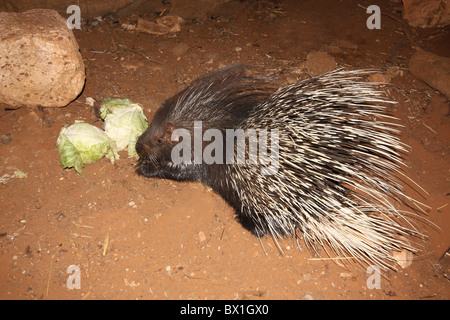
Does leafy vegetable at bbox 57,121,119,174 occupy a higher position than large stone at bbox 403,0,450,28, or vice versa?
large stone at bbox 403,0,450,28

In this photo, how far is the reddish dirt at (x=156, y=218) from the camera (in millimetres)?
2254

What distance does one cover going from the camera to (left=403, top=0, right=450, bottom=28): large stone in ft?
14.1

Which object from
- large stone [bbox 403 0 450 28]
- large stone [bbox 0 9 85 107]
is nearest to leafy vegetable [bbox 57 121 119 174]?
large stone [bbox 0 9 85 107]

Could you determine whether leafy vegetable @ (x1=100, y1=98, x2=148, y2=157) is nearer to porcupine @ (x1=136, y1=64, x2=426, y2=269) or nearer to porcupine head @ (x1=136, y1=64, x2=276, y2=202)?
porcupine head @ (x1=136, y1=64, x2=276, y2=202)

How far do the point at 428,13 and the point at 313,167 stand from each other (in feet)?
11.8

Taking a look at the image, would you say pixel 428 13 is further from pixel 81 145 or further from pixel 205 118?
pixel 81 145

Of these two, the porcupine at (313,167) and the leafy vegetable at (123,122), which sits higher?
the porcupine at (313,167)

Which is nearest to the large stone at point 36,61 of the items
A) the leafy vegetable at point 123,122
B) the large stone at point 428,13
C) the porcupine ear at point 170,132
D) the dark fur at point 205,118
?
the leafy vegetable at point 123,122

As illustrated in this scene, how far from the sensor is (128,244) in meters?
2.42

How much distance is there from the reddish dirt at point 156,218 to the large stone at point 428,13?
3.15 feet

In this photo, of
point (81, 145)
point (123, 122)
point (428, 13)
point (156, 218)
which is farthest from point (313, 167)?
point (428, 13)

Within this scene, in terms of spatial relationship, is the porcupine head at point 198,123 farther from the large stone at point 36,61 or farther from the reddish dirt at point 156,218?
the large stone at point 36,61

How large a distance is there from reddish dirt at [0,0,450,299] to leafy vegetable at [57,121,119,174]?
→ 12 centimetres

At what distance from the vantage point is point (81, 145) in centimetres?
266
